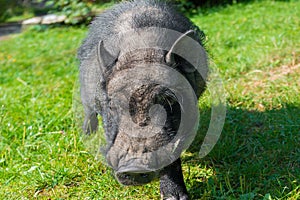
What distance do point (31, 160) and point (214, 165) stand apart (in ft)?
5.69

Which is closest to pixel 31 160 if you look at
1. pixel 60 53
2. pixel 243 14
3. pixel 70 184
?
pixel 70 184

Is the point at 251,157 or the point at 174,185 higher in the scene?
the point at 174,185

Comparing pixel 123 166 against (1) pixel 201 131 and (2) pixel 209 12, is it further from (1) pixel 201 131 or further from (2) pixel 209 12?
(2) pixel 209 12

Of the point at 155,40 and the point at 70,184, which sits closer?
the point at 155,40

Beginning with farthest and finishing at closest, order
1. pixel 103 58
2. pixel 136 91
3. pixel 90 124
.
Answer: pixel 90 124 → pixel 103 58 → pixel 136 91

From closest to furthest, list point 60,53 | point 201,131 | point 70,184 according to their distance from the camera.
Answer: point 70,184, point 201,131, point 60,53

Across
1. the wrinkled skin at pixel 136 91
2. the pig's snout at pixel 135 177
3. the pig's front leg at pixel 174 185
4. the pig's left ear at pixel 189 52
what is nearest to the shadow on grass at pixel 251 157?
the pig's front leg at pixel 174 185

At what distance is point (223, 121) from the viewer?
4516 mm

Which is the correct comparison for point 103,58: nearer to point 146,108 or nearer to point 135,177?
point 146,108

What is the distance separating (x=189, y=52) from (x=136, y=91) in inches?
26.5

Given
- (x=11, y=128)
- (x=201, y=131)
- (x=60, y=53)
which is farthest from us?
(x=60, y=53)

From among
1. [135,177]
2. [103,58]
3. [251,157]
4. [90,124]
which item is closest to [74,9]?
[90,124]

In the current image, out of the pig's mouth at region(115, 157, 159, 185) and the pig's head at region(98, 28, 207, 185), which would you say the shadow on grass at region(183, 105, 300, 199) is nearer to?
the pig's head at region(98, 28, 207, 185)

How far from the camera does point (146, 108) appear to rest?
2.75 metres
